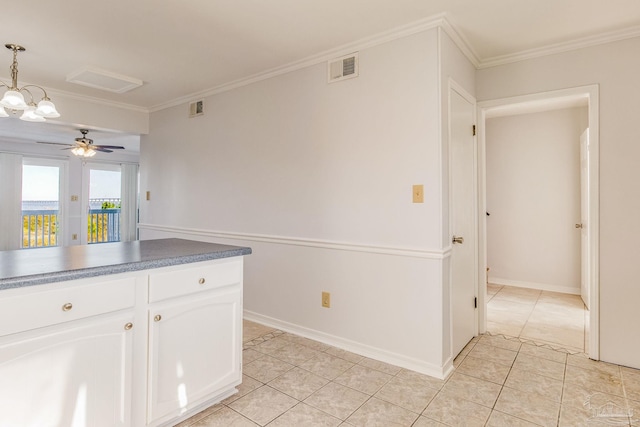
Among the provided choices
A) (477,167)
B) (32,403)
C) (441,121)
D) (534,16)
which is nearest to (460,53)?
(534,16)

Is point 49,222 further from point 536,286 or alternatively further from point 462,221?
point 536,286

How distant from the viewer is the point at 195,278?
74.7 inches

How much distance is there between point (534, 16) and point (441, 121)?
0.88m

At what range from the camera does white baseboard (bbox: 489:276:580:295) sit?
4.65m

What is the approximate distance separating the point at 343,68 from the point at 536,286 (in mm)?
3996

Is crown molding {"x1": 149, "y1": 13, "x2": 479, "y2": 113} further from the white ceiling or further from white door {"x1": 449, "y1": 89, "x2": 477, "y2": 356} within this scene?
white door {"x1": 449, "y1": 89, "x2": 477, "y2": 356}

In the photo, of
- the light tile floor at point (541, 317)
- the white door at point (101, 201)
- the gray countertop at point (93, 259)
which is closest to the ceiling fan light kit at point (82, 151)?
the white door at point (101, 201)

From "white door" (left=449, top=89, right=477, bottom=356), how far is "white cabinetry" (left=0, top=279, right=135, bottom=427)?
6.93 feet

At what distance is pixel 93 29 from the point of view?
257cm

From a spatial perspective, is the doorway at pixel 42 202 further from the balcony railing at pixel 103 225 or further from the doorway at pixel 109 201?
the balcony railing at pixel 103 225

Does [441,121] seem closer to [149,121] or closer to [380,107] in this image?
[380,107]

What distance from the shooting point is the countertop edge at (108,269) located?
4.28ft

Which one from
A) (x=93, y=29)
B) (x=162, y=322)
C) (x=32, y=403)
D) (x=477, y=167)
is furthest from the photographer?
(x=477, y=167)

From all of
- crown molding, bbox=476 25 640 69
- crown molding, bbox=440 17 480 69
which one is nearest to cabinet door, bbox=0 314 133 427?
crown molding, bbox=440 17 480 69
